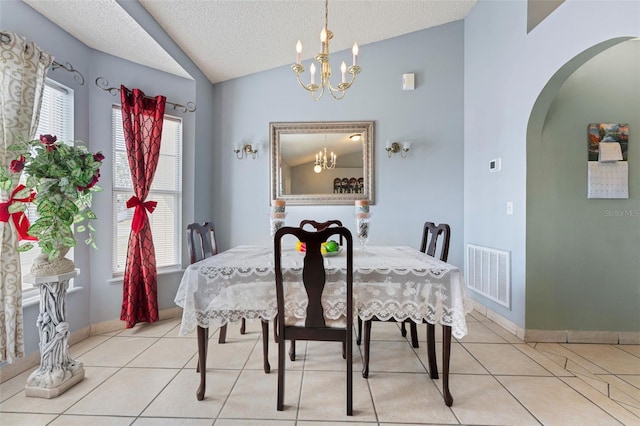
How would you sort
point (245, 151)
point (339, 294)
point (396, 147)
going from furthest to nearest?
point (245, 151) < point (396, 147) < point (339, 294)

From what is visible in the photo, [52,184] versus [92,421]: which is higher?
[52,184]

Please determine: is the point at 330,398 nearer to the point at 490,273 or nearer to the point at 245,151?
the point at 490,273

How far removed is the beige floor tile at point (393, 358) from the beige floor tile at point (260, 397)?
1.84ft

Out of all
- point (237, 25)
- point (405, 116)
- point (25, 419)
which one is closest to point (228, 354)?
point (25, 419)

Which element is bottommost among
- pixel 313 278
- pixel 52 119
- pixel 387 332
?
pixel 387 332

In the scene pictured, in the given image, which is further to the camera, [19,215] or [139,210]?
[139,210]

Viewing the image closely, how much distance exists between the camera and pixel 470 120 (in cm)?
328

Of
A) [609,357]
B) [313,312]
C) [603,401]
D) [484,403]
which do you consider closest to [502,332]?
[609,357]

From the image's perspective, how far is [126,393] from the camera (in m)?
1.71

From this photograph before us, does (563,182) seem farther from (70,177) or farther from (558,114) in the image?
(70,177)

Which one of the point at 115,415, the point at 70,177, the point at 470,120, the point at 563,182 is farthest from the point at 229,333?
the point at 470,120

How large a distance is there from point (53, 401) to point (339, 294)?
179 centimetres

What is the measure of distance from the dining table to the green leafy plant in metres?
0.78

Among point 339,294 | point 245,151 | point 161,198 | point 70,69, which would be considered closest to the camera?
point 339,294
